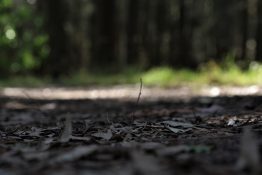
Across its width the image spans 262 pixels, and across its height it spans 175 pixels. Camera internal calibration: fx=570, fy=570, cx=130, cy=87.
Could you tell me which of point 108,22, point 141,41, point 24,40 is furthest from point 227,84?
point 141,41

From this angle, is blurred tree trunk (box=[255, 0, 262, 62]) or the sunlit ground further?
blurred tree trunk (box=[255, 0, 262, 62])

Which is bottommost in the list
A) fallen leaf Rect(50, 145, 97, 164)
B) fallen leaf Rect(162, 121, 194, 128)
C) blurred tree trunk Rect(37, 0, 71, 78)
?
fallen leaf Rect(50, 145, 97, 164)

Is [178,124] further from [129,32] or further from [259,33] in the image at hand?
[129,32]

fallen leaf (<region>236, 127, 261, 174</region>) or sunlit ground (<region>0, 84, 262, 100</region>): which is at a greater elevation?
sunlit ground (<region>0, 84, 262, 100</region>)

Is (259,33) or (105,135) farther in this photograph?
(259,33)

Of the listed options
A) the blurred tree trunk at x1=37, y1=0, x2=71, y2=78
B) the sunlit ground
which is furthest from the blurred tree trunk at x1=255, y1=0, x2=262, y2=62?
the sunlit ground

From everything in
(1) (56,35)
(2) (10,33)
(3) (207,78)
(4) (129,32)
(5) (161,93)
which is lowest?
(5) (161,93)

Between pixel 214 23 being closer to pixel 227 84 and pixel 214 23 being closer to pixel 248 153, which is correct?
pixel 227 84

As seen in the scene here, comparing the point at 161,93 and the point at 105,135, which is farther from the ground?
the point at 161,93

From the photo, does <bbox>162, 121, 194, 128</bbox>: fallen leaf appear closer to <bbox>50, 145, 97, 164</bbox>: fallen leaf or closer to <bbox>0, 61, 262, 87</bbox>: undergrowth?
<bbox>50, 145, 97, 164</bbox>: fallen leaf

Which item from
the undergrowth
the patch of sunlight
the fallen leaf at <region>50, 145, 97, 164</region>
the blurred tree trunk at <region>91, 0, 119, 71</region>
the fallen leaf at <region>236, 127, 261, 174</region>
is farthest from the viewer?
the blurred tree trunk at <region>91, 0, 119, 71</region>

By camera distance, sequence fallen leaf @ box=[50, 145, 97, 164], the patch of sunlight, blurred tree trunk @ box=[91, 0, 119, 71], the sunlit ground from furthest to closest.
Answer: blurred tree trunk @ box=[91, 0, 119, 71] < the sunlit ground < the patch of sunlight < fallen leaf @ box=[50, 145, 97, 164]

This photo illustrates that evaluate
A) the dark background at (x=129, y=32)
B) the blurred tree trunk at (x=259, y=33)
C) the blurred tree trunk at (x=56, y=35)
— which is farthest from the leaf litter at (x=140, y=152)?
the blurred tree trunk at (x=259, y=33)

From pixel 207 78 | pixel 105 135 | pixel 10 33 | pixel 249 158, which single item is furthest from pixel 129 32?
pixel 249 158
